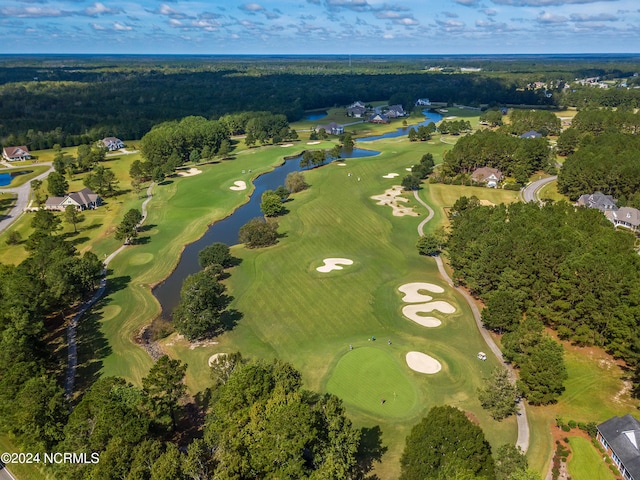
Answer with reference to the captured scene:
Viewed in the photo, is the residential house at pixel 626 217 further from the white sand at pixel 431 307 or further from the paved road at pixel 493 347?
the white sand at pixel 431 307

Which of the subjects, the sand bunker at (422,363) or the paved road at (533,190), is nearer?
the sand bunker at (422,363)

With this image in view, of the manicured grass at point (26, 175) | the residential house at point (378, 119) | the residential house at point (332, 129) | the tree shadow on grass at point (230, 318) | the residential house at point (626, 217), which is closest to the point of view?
the tree shadow on grass at point (230, 318)

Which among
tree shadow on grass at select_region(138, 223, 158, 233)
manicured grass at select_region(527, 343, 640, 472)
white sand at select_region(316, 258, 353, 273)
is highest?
manicured grass at select_region(527, 343, 640, 472)

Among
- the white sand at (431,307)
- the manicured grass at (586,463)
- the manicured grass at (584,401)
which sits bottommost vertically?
the white sand at (431,307)

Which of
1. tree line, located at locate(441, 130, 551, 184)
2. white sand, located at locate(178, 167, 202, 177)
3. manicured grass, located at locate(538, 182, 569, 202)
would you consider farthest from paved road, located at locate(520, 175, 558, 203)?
white sand, located at locate(178, 167, 202, 177)

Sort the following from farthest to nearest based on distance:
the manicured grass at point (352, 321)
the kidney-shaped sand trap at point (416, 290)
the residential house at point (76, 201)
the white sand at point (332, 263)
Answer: the residential house at point (76, 201), the white sand at point (332, 263), the kidney-shaped sand trap at point (416, 290), the manicured grass at point (352, 321)

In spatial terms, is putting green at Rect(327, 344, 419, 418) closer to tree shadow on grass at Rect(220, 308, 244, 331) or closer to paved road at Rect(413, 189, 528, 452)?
paved road at Rect(413, 189, 528, 452)

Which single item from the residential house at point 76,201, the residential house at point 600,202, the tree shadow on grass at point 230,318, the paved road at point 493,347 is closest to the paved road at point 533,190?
the residential house at point 600,202

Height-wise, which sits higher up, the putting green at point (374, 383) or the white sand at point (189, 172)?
the putting green at point (374, 383)
